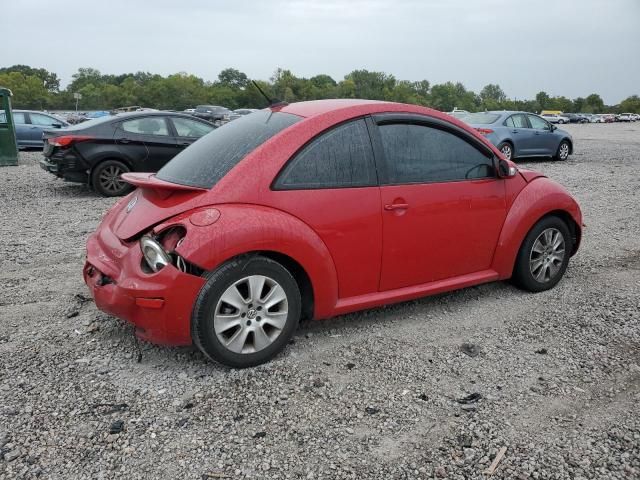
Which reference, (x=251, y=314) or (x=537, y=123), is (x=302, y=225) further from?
(x=537, y=123)

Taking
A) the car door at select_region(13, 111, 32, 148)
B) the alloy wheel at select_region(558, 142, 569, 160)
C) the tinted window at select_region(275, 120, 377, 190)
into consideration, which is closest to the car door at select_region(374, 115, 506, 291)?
the tinted window at select_region(275, 120, 377, 190)

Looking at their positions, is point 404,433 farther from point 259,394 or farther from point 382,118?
point 382,118

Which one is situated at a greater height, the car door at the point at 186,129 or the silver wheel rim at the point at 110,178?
the car door at the point at 186,129

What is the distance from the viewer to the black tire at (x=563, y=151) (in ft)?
53.6

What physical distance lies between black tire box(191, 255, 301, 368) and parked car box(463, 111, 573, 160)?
12407 mm

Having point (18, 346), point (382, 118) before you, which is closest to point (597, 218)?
point (382, 118)

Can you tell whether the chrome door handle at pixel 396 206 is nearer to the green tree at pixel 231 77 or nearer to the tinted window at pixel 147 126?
the tinted window at pixel 147 126

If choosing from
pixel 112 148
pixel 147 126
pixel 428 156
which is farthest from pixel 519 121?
pixel 428 156

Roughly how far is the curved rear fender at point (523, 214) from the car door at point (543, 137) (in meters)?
12.0

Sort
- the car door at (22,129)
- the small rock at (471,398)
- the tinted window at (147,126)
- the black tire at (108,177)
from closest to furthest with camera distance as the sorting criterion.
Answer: the small rock at (471,398)
the black tire at (108,177)
the tinted window at (147,126)
the car door at (22,129)

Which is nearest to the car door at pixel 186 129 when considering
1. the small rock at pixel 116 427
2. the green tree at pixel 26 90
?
the small rock at pixel 116 427

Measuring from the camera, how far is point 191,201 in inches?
131

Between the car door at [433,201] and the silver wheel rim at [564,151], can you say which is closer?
the car door at [433,201]

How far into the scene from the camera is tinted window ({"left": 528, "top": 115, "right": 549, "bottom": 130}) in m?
15.8
